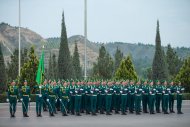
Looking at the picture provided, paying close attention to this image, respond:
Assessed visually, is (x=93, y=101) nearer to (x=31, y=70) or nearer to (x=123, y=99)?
(x=123, y=99)

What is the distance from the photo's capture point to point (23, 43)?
13575 centimetres

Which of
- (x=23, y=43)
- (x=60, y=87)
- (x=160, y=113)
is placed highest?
(x=23, y=43)

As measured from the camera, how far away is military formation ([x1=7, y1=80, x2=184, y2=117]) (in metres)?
19.1

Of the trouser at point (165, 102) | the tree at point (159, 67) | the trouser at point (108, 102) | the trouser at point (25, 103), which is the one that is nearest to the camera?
the trouser at point (25, 103)

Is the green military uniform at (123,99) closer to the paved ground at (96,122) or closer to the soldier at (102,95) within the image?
the soldier at (102,95)

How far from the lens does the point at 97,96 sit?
1981cm

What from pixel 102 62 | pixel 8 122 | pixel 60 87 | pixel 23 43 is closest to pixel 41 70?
pixel 60 87

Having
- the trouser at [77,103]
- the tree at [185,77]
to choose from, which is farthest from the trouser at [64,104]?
the tree at [185,77]

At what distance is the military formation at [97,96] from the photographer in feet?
62.6

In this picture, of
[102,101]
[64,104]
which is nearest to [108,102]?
[102,101]

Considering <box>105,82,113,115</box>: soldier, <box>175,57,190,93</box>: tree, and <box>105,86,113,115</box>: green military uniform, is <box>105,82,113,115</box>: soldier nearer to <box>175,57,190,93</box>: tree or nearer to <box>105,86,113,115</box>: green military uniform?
<box>105,86,113,115</box>: green military uniform

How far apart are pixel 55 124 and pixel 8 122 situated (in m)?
2.04

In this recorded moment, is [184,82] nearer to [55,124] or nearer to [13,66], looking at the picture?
[55,124]

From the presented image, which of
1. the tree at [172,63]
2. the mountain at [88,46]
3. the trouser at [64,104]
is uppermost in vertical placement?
the mountain at [88,46]
